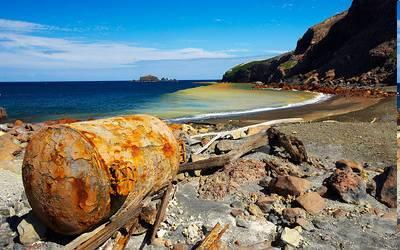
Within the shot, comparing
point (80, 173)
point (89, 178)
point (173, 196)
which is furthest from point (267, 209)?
point (80, 173)

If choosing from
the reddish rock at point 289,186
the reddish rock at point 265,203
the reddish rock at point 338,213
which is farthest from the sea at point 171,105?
the reddish rock at point 338,213

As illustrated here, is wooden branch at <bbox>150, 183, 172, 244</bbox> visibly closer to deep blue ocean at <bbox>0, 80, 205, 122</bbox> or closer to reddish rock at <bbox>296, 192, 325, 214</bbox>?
reddish rock at <bbox>296, 192, 325, 214</bbox>

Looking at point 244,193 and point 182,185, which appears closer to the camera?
point 244,193

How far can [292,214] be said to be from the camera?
7.07m

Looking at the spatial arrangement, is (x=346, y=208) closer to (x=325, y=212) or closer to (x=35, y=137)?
(x=325, y=212)

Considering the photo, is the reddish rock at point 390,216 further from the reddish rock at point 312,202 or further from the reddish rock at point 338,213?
the reddish rock at point 312,202

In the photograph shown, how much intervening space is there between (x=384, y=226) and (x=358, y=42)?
7941 cm

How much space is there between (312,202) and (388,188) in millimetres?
1711

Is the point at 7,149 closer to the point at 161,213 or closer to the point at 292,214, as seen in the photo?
the point at 161,213

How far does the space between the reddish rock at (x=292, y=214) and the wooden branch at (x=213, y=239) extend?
1179 mm

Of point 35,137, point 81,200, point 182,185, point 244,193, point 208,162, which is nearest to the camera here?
point 81,200

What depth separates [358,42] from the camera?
79.0m

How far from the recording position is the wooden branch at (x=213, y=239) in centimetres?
616

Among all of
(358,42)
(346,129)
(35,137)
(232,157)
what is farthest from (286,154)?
(358,42)
